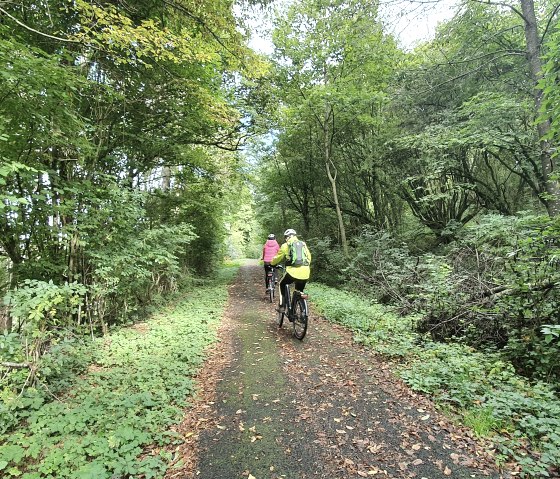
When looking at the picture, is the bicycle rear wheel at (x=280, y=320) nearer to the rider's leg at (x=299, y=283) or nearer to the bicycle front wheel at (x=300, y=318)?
the bicycle front wheel at (x=300, y=318)

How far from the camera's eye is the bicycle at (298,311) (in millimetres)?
6219

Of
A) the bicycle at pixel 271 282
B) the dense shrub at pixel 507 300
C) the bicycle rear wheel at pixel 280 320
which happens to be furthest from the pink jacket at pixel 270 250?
the dense shrub at pixel 507 300

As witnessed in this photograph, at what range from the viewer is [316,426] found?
355 cm

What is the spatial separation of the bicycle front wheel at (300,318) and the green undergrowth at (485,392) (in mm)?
1077

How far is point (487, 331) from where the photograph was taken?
5395 mm

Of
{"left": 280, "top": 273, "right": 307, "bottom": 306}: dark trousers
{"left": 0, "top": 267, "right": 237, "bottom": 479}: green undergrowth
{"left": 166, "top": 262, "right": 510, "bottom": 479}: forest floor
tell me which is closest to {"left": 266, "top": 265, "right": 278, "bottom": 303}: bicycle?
{"left": 280, "top": 273, "right": 307, "bottom": 306}: dark trousers

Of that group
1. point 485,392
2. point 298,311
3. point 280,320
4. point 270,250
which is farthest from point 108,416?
point 270,250

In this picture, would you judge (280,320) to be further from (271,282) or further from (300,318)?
(271,282)

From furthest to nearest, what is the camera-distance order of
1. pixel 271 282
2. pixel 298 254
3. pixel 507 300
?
pixel 271 282, pixel 298 254, pixel 507 300

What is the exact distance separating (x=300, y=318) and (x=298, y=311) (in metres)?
0.21

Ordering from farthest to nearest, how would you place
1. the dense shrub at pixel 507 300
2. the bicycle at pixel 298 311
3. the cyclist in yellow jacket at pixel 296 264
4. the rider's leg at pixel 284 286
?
the rider's leg at pixel 284 286 < the cyclist in yellow jacket at pixel 296 264 < the bicycle at pixel 298 311 < the dense shrub at pixel 507 300

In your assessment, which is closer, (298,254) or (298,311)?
(298,254)

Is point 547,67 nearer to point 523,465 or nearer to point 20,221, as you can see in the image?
point 523,465

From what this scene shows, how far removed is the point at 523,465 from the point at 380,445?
1194mm
